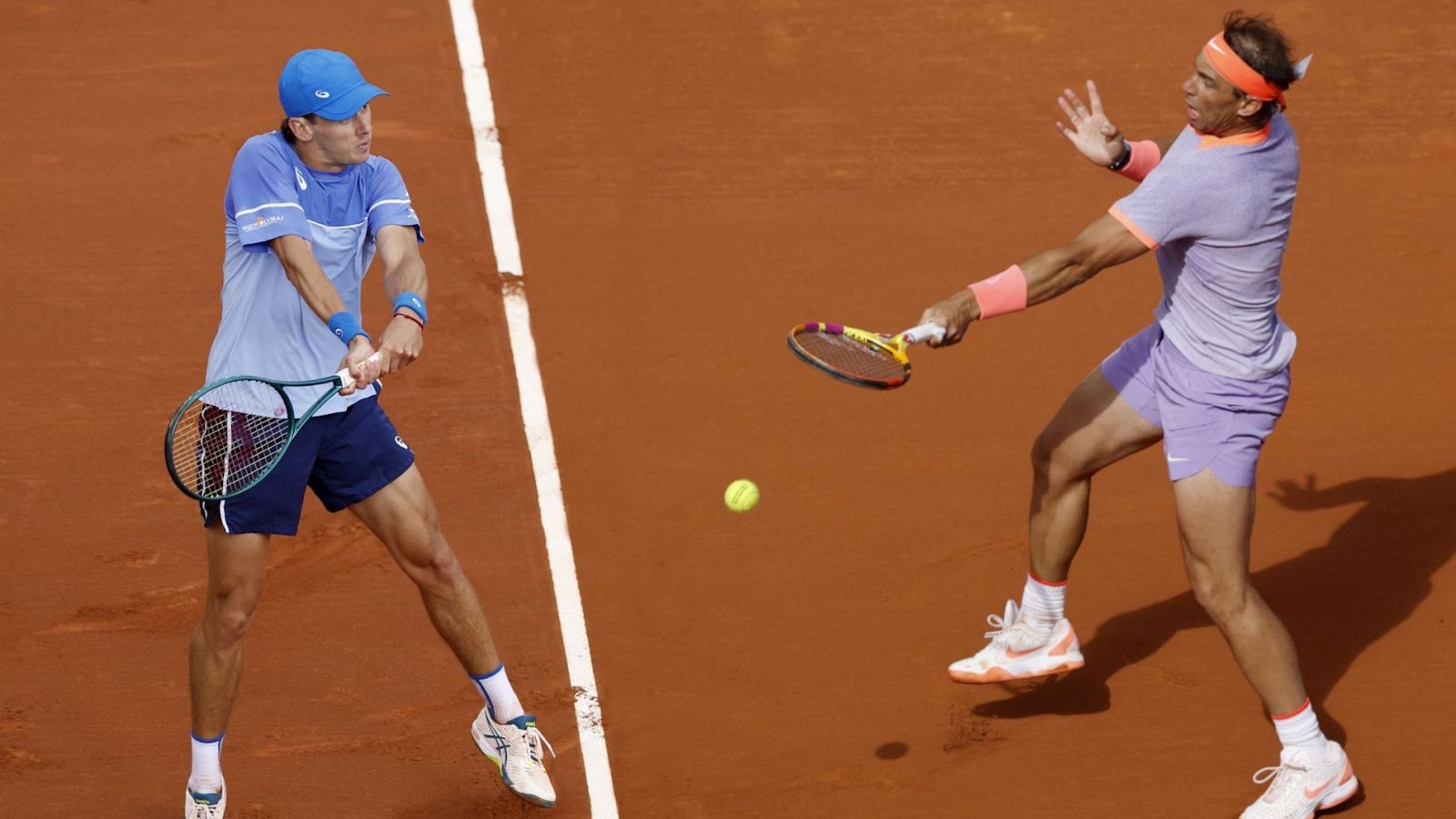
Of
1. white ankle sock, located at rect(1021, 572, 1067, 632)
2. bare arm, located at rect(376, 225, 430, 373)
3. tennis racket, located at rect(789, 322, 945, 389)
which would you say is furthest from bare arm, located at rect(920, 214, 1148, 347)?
bare arm, located at rect(376, 225, 430, 373)

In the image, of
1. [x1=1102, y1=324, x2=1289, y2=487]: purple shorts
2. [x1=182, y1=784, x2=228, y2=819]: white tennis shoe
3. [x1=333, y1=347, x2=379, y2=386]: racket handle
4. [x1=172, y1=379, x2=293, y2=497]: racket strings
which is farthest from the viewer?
[x1=182, y1=784, x2=228, y2=819]: white tennis shoe

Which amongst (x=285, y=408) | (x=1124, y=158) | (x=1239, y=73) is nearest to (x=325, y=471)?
(x=285, y=408)

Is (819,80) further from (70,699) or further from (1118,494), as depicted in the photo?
(70,699)

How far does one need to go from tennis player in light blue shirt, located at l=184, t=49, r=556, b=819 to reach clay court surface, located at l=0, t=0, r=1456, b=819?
2.21ft

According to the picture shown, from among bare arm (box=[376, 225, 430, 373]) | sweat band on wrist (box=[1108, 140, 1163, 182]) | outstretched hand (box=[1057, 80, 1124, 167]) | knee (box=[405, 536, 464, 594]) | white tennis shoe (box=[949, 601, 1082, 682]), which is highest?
outstretched hand (box=[1057, 80, 1124, 167])

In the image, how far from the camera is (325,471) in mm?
6223

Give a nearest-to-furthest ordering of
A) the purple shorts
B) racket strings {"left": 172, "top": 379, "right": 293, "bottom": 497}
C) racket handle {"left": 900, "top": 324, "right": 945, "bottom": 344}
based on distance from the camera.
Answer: racket handle {"left": 900, "top": 324, "right": 945, "bottom": 344}
racket strings {"left": 172, "top": 379, "right": 293, "bottom": 497}
the purple shorts

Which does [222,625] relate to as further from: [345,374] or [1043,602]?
[1043,602]

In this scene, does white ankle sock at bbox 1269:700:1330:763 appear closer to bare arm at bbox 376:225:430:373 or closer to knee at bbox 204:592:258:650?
bare arm at bbox 376:225:430:373

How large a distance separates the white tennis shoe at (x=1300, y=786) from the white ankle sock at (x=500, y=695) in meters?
2.57

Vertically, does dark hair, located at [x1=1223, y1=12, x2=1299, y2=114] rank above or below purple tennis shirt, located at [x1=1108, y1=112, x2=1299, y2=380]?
above

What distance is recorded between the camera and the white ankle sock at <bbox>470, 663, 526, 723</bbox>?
6.46 metres

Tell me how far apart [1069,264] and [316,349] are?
2.48 metres

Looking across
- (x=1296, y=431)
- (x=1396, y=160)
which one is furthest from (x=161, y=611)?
(x=1396, y=160)
